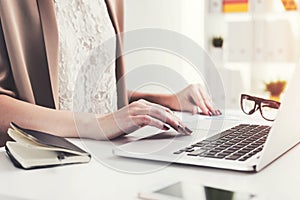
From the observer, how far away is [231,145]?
80 centimetres

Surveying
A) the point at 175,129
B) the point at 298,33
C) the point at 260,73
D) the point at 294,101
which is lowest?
the point at 260,73

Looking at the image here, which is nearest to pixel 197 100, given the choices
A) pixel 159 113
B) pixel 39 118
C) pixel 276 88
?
pixel 159 113

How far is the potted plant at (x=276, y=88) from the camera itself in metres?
2.83

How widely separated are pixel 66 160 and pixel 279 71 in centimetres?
233

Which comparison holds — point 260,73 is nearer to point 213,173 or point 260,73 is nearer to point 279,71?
point 279,71

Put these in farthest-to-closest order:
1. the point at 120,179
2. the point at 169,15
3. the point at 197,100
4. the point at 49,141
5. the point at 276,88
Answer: the point at 169,15 → the point at 276,88 → the point at 197,100 → the point at 49,141 → the point at 120,179

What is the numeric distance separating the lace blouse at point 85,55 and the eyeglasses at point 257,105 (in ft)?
1.19

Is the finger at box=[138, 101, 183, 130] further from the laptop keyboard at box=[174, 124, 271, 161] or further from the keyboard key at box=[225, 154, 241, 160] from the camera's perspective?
the keyboard key at box=[225, 154, 241, 160]

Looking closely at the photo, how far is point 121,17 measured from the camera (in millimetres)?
1790

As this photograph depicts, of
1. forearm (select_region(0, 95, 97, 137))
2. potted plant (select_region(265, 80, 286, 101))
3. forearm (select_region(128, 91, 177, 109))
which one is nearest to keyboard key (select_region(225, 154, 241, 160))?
forearm (select_region(0, 95, 97, 137))

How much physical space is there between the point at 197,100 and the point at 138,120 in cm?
30

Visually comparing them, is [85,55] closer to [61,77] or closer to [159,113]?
[61,77]

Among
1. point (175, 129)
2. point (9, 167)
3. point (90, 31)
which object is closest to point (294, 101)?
point (175, 129)

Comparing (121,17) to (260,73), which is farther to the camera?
(260,73)
